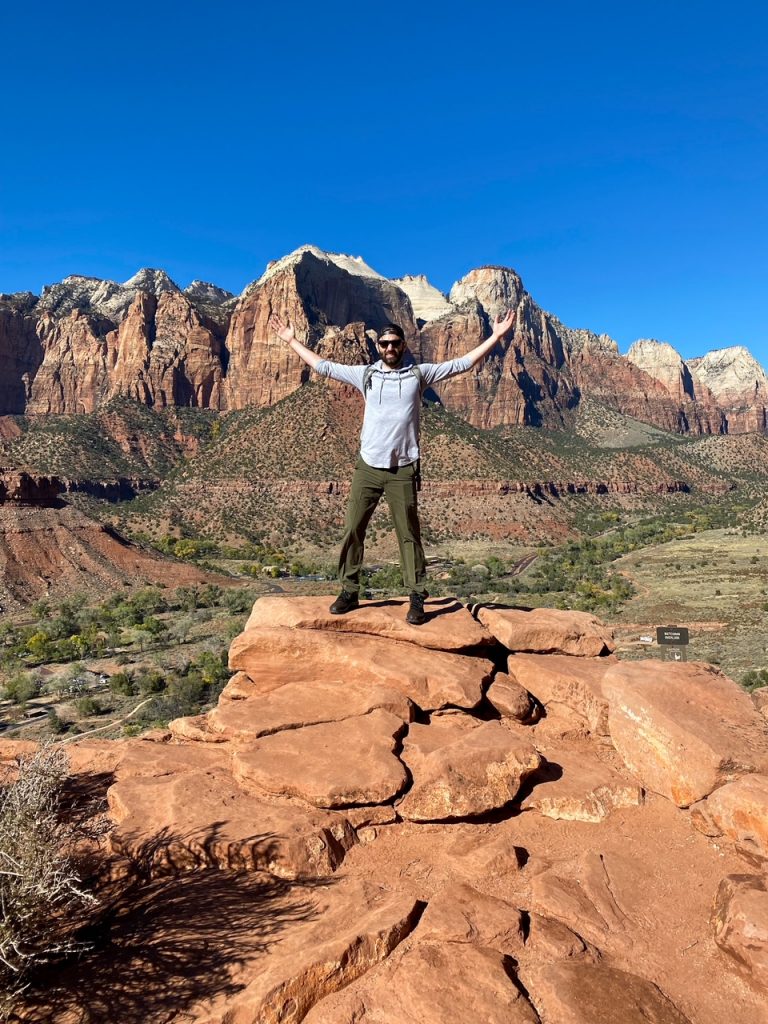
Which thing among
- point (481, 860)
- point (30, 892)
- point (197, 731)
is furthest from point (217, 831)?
point (197, 731)

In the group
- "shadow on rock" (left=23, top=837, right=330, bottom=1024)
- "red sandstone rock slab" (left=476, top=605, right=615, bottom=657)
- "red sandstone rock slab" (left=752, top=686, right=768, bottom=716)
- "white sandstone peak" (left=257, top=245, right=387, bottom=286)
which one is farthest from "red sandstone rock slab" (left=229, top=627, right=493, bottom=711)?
"white sandstone peak" (left=257, top=245, right=387, bottom=286)

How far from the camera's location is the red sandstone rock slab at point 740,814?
512 cm

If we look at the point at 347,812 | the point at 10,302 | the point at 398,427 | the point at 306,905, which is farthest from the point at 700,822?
the point at 10,302

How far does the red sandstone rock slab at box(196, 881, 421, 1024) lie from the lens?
3389 millimetres

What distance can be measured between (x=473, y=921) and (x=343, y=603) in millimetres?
4246

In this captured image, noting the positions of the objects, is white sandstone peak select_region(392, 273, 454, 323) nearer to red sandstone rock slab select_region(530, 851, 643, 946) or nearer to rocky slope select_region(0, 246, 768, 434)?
rocky slope select_region(0, 246, 768, 434)

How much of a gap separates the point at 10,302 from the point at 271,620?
164938 millimetres

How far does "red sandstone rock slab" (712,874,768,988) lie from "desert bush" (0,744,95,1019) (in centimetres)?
413

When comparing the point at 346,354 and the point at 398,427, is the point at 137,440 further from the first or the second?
the point at 398,427

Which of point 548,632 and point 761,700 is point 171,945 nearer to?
point 548,632

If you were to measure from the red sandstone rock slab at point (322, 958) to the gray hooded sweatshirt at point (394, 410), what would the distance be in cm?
428

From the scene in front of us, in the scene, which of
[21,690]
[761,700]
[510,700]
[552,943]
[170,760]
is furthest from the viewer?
[21,690]

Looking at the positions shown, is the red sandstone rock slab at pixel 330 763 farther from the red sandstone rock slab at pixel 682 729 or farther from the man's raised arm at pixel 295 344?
the man's raised arm at pixel 295 344

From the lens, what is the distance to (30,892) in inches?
149
